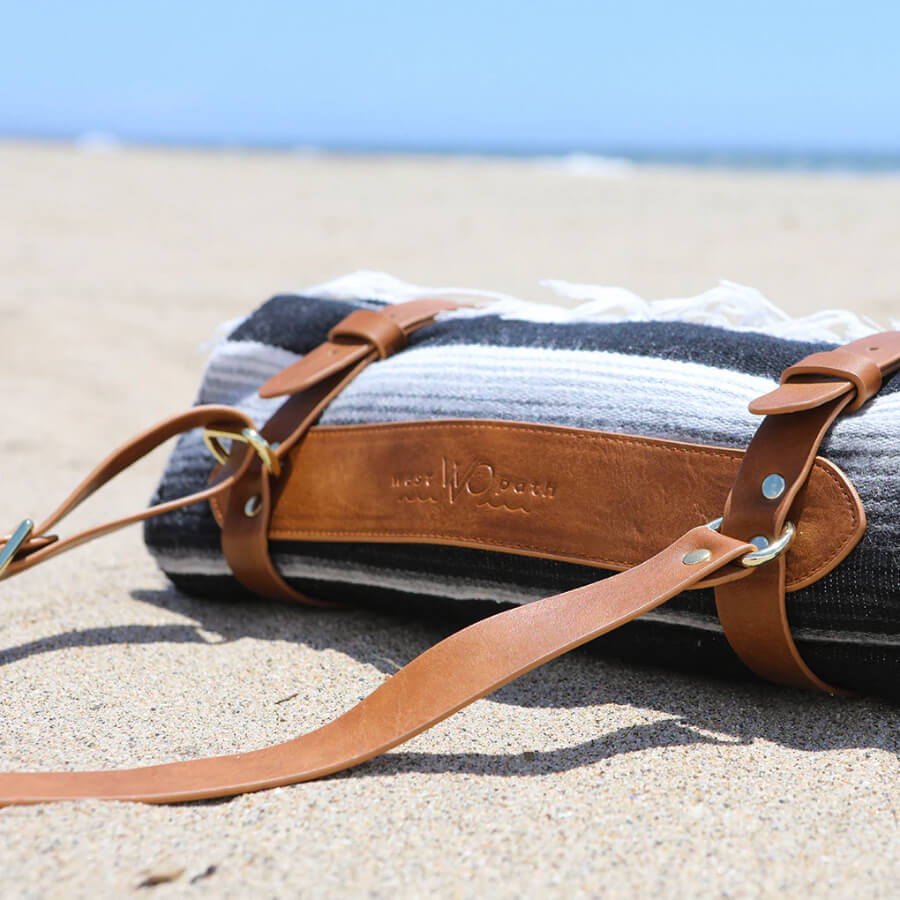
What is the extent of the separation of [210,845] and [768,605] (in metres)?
0.66

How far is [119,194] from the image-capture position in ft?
28.6

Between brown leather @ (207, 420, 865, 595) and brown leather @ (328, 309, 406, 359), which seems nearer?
brown leather @ (207, 420, 865, 595)

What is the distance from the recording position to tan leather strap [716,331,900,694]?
1.20m

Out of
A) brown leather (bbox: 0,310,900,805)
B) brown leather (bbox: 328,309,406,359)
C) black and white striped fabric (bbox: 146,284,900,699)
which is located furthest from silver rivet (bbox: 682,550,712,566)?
brown leather (bbox: 328,309,406,359)

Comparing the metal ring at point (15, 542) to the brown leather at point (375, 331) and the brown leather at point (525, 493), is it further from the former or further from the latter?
the brown leather at point (375, 331)

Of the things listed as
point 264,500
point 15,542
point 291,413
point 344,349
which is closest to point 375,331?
point 344,349

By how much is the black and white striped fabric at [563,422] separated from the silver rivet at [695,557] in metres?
0.12

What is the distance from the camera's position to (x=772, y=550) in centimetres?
116

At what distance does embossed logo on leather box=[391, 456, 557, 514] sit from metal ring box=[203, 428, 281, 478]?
21 cm

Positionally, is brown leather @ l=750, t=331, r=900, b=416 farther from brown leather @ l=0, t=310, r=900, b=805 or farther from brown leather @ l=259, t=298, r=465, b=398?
brown leather @ l=259, t=298, r=465, b=398

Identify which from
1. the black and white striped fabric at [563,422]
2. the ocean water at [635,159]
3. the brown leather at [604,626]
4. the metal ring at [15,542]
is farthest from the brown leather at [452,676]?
the ocean water at [635,159]

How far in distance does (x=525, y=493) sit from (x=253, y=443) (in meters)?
0.44

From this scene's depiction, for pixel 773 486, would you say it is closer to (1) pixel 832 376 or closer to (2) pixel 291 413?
(1) pixel 832 376

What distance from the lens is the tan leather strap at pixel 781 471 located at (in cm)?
120
